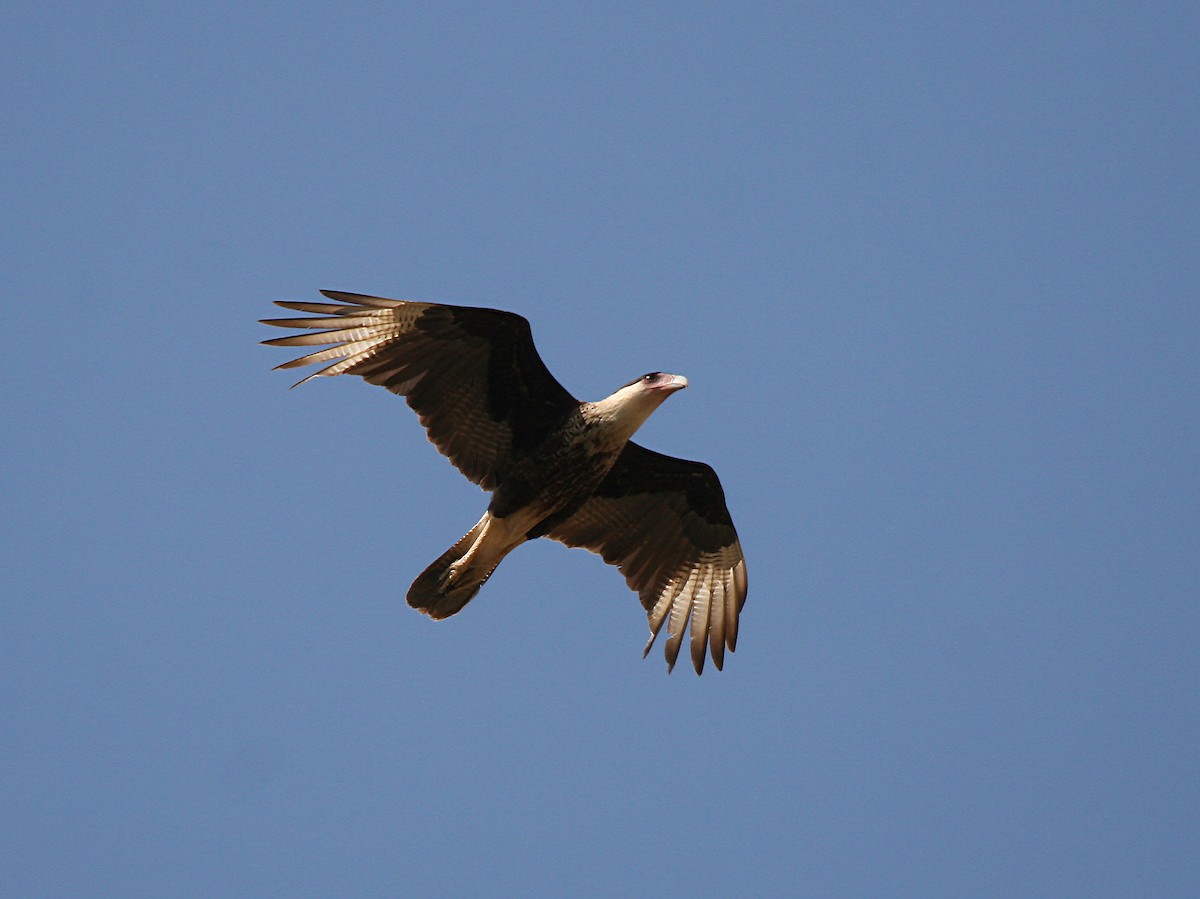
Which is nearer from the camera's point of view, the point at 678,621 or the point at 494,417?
the point at 494,417

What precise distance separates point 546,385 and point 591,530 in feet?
4.59

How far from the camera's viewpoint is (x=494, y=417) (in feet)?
30.6

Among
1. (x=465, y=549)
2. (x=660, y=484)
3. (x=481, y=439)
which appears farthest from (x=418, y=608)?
(x=660, y=484)

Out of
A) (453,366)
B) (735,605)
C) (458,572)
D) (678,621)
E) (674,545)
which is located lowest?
(458,572)

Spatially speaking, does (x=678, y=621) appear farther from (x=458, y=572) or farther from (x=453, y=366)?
(x=453, y=366)

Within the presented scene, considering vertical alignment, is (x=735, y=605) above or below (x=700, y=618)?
above

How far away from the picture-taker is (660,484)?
10.2 m

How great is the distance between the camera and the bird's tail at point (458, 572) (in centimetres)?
937

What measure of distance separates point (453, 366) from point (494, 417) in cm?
43

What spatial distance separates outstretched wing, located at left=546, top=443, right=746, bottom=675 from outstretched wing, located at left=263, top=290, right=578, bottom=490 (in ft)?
3.26

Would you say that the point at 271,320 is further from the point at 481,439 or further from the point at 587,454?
the point at 587,454

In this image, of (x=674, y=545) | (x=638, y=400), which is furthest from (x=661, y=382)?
(x=674, y=545)

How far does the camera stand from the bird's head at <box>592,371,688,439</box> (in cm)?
907

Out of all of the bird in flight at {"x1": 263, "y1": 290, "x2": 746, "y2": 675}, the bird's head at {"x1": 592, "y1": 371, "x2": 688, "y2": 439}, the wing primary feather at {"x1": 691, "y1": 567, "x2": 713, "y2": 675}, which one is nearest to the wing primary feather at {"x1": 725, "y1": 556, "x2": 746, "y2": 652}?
the wing primary feather at {"x1": 691, "y1": 567, "x2": 713, "y2": 675}
